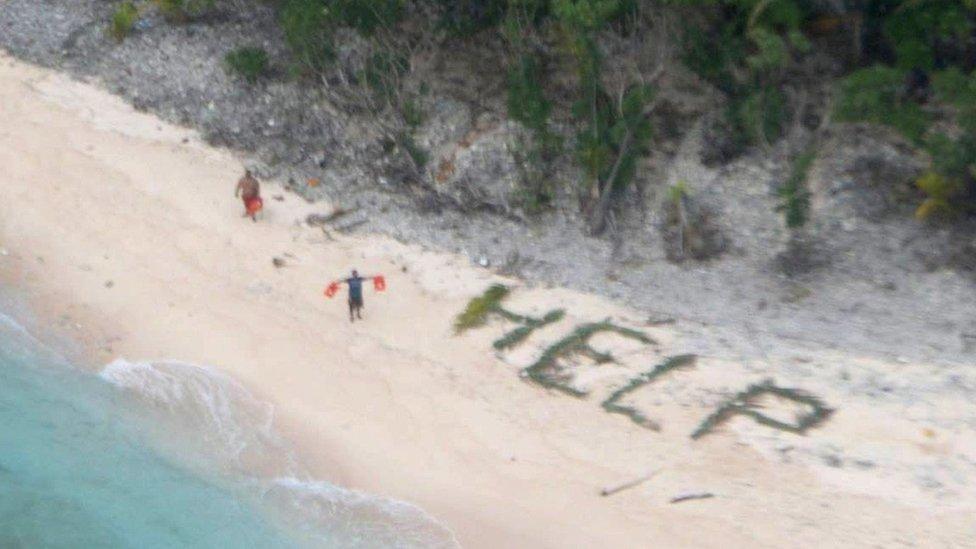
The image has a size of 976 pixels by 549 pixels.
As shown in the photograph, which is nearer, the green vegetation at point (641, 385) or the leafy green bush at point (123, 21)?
the green vegetation at point (641, 385)

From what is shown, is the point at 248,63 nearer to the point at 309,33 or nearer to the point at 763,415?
the point at 309,33

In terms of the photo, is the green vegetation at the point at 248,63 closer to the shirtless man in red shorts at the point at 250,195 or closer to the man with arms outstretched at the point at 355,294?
the shirtless man in red shorts at the point at 250,195

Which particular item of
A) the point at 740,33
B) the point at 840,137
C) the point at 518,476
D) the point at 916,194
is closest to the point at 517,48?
the point at 740,33

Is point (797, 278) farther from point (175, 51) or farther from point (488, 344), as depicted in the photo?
point (175, 51)

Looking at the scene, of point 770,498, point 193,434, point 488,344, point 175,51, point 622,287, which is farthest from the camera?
point 175,51

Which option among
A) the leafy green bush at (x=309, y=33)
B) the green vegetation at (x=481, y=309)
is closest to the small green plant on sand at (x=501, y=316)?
the green vegetation at (x=481, y=309)

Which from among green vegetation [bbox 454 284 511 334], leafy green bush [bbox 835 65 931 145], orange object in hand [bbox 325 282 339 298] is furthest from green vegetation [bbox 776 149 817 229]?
orange object in hand [bbox 325 282 339 298]

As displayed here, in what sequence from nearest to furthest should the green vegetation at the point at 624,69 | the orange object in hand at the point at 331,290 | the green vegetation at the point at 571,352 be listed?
the green vegetation at the point at 571,352 < the orange object in hand at the point at 331,290 < the green vegetation at the point at 624,69
